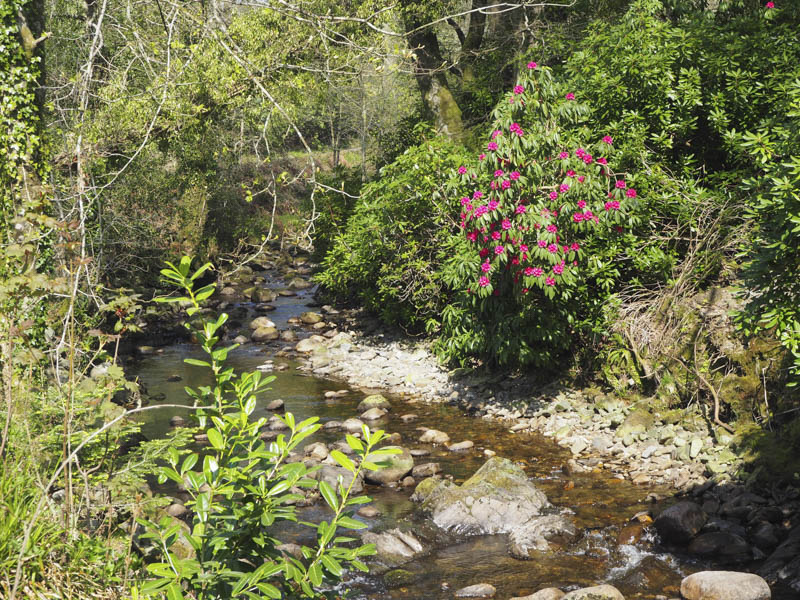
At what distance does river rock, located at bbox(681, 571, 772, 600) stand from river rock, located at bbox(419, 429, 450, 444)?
13.8ft

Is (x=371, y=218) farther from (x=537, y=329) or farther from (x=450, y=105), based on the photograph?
(x=537, y=329)

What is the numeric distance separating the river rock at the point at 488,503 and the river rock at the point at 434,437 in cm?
171

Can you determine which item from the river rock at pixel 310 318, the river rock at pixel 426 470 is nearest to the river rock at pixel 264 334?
the river rock at pixel 310 318

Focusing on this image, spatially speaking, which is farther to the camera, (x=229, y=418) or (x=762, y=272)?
(x=762, y=272)

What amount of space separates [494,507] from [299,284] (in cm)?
1435

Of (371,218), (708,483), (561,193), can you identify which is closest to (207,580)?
(708,483)

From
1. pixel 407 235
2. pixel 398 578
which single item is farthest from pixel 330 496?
pixel 407 235

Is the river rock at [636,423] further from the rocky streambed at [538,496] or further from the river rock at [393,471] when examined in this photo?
the river rock at [393,471]

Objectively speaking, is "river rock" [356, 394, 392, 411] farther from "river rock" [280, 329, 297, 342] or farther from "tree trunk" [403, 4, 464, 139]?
"tree trunk" [403, 4, 464, 139]

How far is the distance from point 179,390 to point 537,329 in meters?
6.14

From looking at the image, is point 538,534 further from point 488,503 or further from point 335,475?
point 335,475

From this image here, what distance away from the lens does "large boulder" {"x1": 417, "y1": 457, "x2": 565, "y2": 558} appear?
6.70 m

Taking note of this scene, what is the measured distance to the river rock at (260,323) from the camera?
1592 cm

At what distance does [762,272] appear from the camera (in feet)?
16.1
